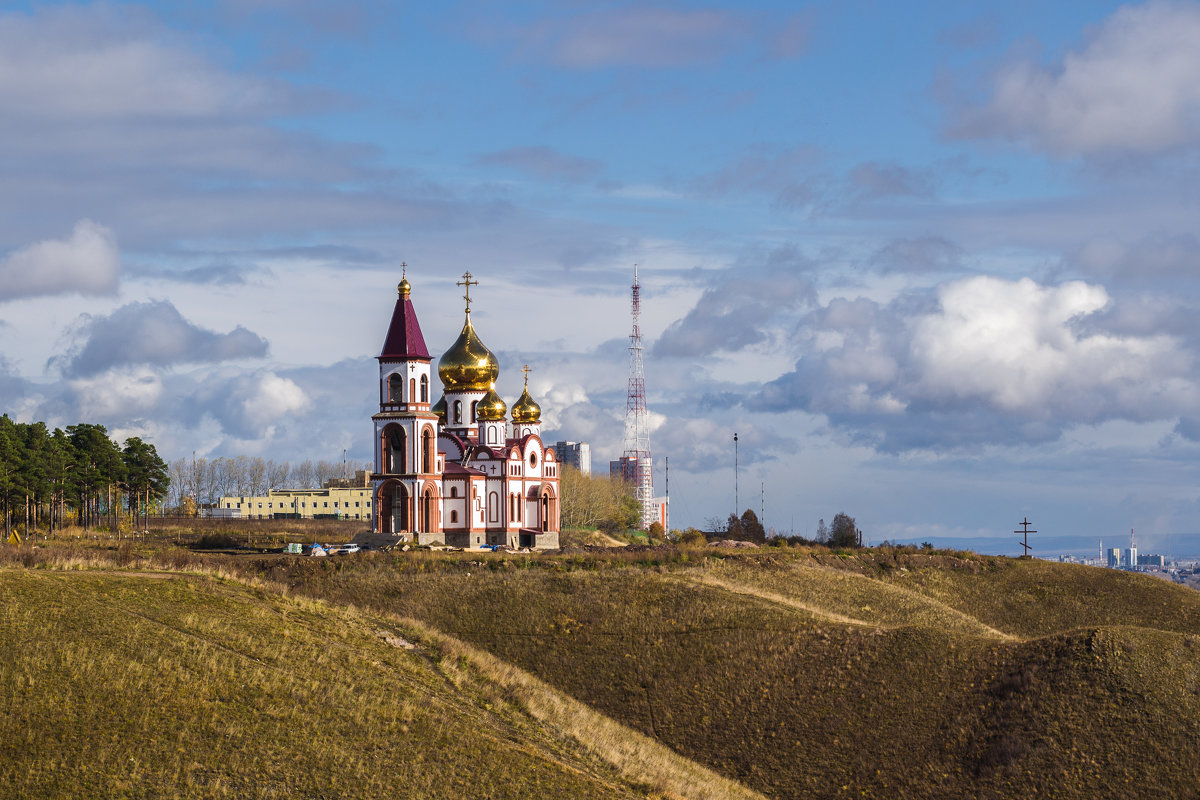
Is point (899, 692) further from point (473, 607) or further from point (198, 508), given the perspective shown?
point (198, 508)

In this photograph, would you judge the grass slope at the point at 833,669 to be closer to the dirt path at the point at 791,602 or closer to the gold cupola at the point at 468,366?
the dirt path at the point at 791,602

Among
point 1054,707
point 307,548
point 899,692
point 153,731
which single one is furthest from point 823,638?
point 307,548

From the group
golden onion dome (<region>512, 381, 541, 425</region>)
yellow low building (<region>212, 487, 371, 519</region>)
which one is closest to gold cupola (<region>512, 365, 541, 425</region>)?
golden onion dome (<region>512, 381, 541, 425</region>)

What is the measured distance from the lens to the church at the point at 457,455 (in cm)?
6309

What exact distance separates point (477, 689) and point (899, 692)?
12082 millimetres

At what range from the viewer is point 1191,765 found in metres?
28.8

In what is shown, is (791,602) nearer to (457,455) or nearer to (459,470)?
(459,470)

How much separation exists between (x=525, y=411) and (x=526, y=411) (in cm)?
6

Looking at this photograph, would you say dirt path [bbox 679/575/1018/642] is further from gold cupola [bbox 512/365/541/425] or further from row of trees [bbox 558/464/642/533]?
row of trees [bbox 558/464/642/533]

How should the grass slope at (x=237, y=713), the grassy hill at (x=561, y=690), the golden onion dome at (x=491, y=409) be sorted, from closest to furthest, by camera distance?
the grass slope at (x=237, y=713) → the grassy hill at (x=561, y=690) → the golden onion dome at (x=491, y=409)

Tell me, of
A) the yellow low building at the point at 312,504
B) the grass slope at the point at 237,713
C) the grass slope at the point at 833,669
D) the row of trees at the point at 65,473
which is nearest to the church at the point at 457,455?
the grass slope at the point at 833,669

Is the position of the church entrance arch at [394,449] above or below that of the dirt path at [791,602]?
above

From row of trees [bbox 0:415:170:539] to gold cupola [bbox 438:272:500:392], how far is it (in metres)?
22.9

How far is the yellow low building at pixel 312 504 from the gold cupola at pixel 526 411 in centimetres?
7179
